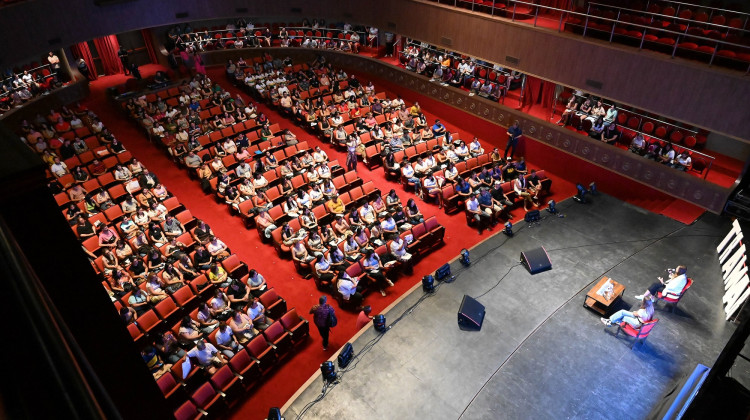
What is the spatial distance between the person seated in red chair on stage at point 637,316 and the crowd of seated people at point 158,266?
523 centimetres

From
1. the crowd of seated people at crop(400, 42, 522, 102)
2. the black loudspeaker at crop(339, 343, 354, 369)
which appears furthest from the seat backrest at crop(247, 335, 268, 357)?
the crowd of seated people at crop(400, 42, 522, 102)

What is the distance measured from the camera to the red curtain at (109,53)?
17672 millimetres

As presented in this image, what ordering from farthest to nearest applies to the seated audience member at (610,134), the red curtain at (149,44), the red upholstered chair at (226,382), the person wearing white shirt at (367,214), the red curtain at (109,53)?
1. the red curtain at (149,44)
2. the red curtain at (109,53)
3. the seated audience member at (610,134)
4. the person wearing white shirt at (367,214)
5. the red upholstered chair at (226,382)

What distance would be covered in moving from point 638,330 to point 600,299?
0.72 m

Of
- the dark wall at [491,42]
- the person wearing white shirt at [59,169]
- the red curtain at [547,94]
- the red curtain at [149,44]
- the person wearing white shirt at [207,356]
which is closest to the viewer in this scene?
the person wearing white shirt at [207,356]

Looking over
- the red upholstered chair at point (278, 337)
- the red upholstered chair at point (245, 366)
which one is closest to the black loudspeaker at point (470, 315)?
the red upholstered chair at point (278, 337)

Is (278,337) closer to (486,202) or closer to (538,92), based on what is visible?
(486,202)

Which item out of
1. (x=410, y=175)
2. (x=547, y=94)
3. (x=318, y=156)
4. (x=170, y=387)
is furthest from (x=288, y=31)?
(x=170, y=387)

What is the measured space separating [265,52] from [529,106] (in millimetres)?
10452

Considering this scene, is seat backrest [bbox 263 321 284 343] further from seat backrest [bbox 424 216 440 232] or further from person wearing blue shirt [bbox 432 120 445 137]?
person wearing blue shirt [bbox 432 120 445 137]

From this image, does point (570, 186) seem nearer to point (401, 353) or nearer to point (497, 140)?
point (497, 140)

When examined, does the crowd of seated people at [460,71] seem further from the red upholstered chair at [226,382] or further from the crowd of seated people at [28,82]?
the crowd of seated people at [28,82]

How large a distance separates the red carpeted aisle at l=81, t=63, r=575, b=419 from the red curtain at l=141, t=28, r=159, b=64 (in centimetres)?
271

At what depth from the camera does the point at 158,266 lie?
9.41 metres
